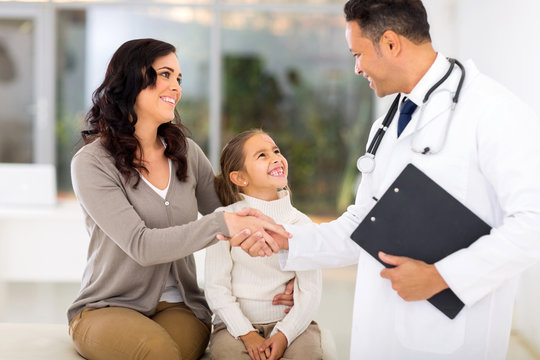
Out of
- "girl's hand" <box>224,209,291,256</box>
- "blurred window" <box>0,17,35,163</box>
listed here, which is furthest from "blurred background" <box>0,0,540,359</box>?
"girl's hand" <box>224,209,291,256</box>

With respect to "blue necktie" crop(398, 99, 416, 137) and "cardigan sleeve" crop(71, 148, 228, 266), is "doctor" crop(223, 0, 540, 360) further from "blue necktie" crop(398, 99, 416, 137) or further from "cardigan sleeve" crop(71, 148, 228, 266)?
"cardigan sleeve" crop(71, 148, 228, 266)

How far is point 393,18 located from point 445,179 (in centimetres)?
51

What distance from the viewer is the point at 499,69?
4508 mm

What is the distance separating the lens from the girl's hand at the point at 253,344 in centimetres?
218

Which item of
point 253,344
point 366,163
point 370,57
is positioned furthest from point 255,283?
point 370,57

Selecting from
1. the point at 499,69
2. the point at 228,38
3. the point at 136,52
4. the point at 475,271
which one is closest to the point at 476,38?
the point at 499,69

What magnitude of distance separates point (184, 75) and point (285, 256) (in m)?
5.28

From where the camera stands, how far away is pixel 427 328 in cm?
175

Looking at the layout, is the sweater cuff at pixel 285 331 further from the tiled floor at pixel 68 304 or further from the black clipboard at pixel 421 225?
the tiled floor at pixel 68 304

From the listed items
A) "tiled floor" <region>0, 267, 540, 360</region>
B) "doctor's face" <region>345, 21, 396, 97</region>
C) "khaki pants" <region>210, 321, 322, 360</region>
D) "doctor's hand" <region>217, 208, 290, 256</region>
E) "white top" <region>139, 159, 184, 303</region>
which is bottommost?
"tiled floor" <region>0, 267, 540, 360</region>

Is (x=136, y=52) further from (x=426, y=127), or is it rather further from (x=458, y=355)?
(x=458, y=355)

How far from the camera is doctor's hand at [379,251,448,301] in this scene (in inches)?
66.7

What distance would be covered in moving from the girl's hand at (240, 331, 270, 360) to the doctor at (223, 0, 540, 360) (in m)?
0.43

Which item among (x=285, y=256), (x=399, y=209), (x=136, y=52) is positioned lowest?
(x=285, y=256)
